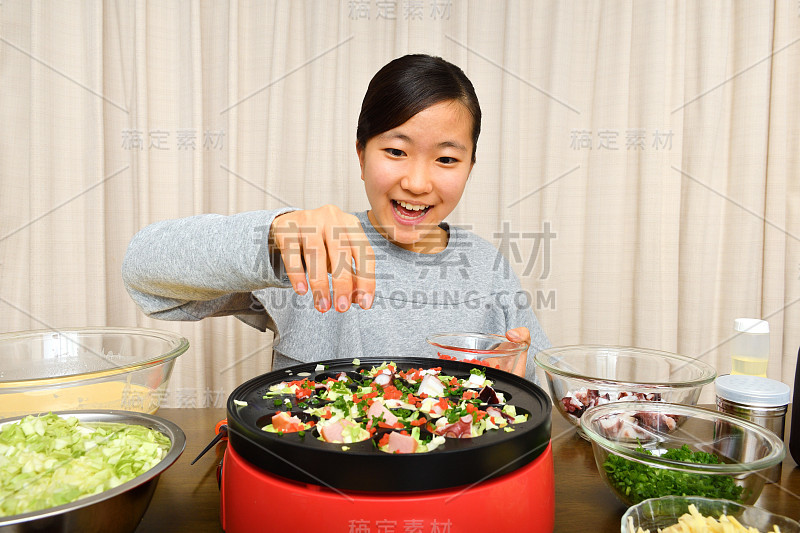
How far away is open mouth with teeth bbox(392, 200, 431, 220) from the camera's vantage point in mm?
1332

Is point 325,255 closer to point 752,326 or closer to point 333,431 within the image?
point 333,431

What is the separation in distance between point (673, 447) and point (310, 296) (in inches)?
34.3

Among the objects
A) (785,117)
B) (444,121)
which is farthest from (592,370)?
(785,117)

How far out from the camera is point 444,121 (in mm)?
1233

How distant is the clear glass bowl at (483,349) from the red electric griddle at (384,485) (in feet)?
1.06

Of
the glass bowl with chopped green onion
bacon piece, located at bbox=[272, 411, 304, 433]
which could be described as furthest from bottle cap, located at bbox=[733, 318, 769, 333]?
the glass bowl with chopped green onion

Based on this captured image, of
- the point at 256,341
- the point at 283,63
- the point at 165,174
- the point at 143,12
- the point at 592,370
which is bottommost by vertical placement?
the point at 256,341

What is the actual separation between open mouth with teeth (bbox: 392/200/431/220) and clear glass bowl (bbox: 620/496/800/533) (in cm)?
90

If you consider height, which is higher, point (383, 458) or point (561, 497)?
point (383, 458)

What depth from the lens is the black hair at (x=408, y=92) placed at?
1.21 m

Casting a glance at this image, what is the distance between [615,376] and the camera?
109cm

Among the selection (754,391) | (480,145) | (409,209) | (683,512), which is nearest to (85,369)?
(409,209)

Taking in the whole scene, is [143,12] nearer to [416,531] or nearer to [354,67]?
[354,67]

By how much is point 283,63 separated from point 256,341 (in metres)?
1.03
